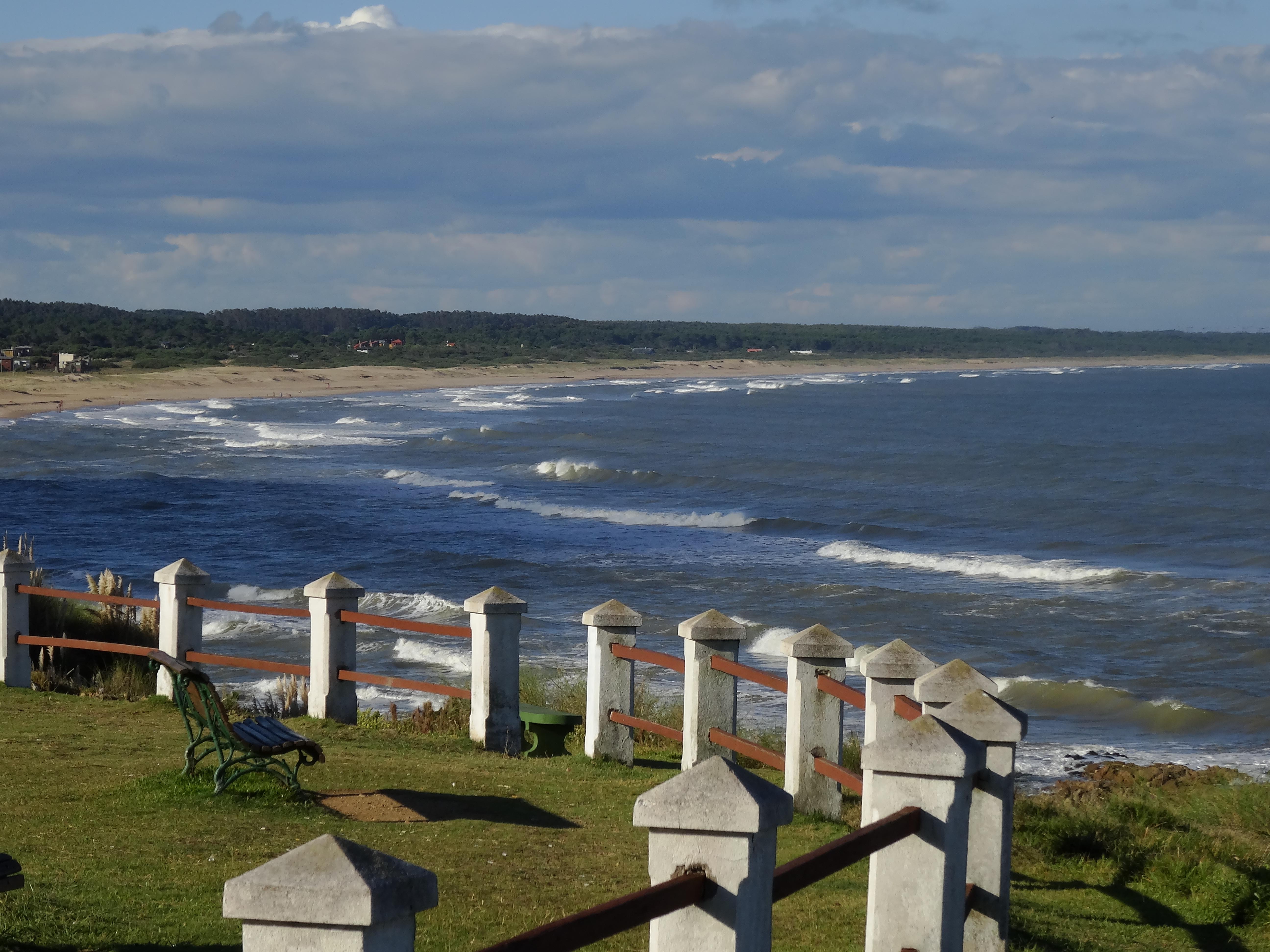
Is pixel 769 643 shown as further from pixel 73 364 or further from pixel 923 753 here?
pixel 73 364

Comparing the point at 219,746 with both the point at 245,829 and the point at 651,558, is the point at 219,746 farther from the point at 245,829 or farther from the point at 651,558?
the point at 651,558

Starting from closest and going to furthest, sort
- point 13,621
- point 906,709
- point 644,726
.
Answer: point 906,709, point 644,726, point 13,621

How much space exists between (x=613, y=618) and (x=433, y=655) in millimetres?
9315

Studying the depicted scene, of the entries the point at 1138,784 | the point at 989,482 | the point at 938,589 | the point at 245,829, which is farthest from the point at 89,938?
the point at 989,482

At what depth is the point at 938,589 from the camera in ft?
88.8

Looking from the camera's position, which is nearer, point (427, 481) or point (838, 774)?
point (838, 774)

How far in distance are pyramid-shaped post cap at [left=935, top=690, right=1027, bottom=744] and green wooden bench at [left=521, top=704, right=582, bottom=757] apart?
20.4 ft

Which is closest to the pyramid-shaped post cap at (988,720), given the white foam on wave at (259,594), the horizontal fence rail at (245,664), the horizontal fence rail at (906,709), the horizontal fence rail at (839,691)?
the horizontal fence rail at (906,709)

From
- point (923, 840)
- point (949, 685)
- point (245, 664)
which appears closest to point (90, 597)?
point (245, 664)

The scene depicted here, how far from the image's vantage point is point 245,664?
11.2 m

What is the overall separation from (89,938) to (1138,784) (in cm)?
982

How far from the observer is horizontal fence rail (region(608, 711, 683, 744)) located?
926cm

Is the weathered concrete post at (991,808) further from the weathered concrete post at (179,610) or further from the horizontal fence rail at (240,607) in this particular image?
the weathered concrete post at (179,610)

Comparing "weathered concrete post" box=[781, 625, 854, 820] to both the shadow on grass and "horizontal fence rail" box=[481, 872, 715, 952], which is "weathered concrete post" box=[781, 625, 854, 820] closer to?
the shadow on grass
